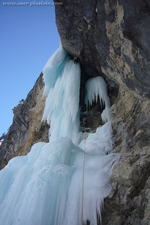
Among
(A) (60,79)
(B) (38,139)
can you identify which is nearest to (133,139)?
(A) (60,79)

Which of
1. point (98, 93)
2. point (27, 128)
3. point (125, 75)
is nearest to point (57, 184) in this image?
point (125, 75)

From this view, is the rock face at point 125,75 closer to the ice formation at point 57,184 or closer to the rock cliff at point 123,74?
the rock cliff at point 123,74

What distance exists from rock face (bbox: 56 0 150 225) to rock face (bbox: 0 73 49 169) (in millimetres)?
4042

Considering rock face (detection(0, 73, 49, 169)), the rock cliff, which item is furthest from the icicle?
rock face (detection(0, 73, 49, 169))

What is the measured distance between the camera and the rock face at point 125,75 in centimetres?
244

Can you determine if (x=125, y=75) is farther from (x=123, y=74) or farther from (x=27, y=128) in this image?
(x=27, y=128)

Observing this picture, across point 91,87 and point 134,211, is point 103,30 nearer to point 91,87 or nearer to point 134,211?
point 91,87

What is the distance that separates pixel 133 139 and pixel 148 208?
5.74ft

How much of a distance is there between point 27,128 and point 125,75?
7.85 m

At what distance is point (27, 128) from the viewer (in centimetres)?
997

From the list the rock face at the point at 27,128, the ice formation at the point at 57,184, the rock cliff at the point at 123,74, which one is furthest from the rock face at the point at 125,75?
the rock face at the point at 27,128

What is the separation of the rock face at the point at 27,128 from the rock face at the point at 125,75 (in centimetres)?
404

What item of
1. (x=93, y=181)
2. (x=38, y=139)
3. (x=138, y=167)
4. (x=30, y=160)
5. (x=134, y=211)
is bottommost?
(x=134, y=211)

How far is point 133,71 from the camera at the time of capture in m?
3.23
